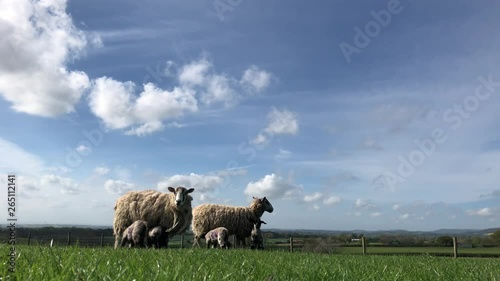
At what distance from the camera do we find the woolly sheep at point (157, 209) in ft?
47.9

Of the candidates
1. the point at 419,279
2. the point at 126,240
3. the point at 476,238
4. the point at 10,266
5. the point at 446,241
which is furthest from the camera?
the point at 476,238

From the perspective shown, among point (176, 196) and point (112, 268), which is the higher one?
point (176, 196)

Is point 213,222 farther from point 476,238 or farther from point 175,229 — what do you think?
point 476,238

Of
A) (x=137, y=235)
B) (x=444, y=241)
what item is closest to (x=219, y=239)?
(x=137, y=235)

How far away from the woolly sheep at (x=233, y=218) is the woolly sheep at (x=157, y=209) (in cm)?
475

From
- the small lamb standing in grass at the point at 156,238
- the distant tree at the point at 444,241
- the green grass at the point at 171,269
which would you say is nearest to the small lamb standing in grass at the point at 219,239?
the small lamb standing in grass at the point at 156,238

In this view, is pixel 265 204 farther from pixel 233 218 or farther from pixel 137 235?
pixel 137 235

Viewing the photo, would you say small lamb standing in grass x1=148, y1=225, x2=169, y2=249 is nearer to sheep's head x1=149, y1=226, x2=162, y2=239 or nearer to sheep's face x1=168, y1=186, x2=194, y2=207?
sheep's head x1=149, y1=226, x2=162, y2=239

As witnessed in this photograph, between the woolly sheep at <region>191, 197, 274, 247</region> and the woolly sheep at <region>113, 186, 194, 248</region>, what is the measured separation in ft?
15.6

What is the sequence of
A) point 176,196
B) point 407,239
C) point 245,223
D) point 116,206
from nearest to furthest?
point 176,196 → point 116,206 → point 245,223 → point 407,239

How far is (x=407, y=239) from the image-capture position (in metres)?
34.8

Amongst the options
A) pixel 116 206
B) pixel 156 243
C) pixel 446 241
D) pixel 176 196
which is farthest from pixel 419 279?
pixel 446 241

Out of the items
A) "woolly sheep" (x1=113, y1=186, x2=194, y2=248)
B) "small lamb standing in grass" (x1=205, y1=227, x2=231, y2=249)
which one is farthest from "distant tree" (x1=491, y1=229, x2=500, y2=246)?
"woolly sheep" (x1=113, y1=186, x2=194, y2=248)

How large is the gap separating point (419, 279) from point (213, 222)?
57.9ft
